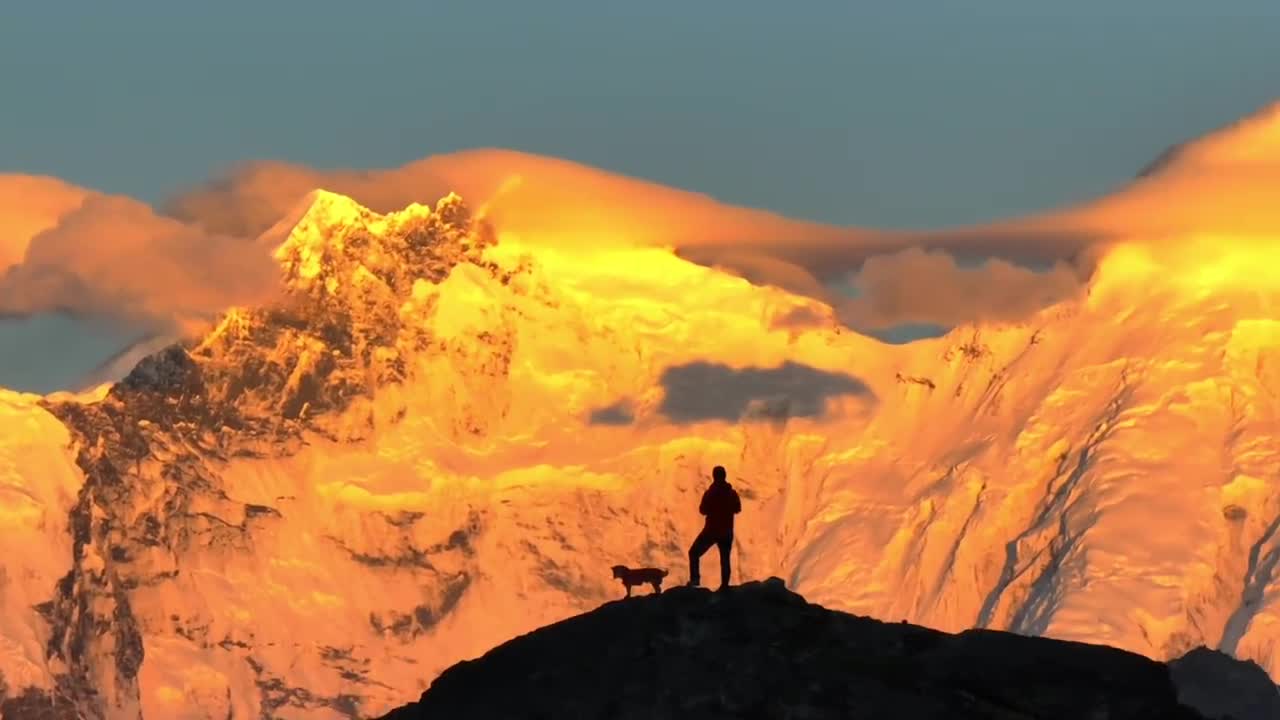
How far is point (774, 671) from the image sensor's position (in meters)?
102

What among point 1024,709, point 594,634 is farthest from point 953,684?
point 594,634

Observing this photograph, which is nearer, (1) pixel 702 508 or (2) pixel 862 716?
(2) pixel 862 716

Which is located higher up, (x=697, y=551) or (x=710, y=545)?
(x=710, y=545)

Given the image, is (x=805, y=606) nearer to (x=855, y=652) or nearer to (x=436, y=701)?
(x=855, y=652)

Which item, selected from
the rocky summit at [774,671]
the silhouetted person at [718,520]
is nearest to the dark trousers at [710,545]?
the silhouetted person at [718,520]

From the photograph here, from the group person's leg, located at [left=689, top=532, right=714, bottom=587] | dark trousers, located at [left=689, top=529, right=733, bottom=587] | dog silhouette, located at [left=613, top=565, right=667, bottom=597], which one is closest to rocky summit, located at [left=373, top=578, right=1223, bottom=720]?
dark trousers, located at [left=689, top=529, right=733, bottom=587]

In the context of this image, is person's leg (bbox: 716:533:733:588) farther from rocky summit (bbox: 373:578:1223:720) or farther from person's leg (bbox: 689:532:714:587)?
rocky summit (bbox: 373:578:1223:720)

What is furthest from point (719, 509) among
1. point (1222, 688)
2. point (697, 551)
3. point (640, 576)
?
point (1222, 688)

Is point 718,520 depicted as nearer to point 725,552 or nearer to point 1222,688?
point 725,552

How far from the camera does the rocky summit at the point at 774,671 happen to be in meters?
101

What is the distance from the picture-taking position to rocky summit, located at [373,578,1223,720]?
101m

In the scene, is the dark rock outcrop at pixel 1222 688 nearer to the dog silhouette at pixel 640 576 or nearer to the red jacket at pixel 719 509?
the red jacket at pixel 719 509

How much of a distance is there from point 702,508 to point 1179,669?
12804 mm

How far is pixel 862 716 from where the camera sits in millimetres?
99938
